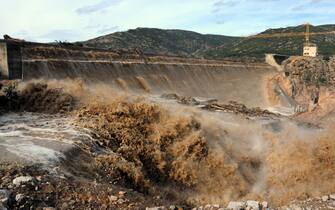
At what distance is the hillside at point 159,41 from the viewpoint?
288ft

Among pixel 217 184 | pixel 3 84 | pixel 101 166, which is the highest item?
pixel 3 84

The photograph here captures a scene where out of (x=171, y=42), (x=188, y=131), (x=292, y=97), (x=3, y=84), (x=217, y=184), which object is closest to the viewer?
(x=217, y=184)

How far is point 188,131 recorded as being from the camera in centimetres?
1547

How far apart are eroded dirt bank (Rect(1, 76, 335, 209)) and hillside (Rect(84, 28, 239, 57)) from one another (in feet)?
147

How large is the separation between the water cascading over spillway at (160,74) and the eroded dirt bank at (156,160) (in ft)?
20.9

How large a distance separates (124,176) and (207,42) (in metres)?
139

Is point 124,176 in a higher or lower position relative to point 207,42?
lower

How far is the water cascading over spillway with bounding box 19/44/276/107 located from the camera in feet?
83.0

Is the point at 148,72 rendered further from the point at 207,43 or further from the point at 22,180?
the point at 207,43

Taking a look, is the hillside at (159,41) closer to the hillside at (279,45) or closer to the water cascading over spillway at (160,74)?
the hillside at (279,45)

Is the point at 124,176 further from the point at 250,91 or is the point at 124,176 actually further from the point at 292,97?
the point at 292,97

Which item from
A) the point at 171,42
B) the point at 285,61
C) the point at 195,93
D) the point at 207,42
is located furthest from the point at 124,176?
the point at 207,42

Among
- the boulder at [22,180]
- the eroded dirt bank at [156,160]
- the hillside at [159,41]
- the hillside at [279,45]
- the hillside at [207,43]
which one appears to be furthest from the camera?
the hillside at [279,45]

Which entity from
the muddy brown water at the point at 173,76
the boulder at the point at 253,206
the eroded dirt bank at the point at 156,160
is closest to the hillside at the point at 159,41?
the muddy brown water at the point at 173,76
